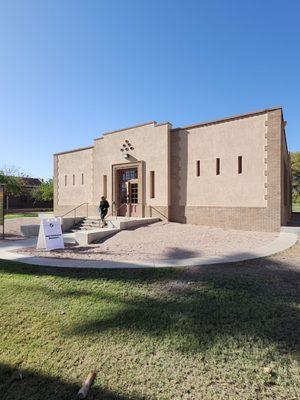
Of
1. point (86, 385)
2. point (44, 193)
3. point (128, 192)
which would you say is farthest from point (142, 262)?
point (44, 193)

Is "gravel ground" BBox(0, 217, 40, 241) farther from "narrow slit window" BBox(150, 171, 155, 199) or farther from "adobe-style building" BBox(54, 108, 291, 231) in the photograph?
"narrow slit window" BBox(150, 171, 155, 199)

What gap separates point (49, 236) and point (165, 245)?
14.1 feet

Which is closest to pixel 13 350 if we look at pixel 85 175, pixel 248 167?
pixel 248 167

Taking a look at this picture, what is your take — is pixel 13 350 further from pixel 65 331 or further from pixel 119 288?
pixel 119 288

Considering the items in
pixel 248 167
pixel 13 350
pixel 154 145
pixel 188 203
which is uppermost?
pixel 154 145

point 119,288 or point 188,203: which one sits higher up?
point 188,203

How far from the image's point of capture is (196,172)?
15.7 m

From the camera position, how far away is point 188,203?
15992 mm

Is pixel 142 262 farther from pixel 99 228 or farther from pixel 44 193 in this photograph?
pixel 44 193

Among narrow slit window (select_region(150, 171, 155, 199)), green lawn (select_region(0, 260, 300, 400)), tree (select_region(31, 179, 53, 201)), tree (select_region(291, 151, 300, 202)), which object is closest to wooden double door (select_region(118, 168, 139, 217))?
narrow slit window (select_region(150, 171, 155, 199))

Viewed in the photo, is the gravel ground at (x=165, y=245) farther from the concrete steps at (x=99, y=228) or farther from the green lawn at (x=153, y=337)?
the green lawn at (x=153, y=337)

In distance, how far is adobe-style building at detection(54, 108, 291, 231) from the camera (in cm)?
1335

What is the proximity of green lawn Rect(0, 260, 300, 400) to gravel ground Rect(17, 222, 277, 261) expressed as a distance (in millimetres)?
2779

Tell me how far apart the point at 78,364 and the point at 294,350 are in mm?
2616
